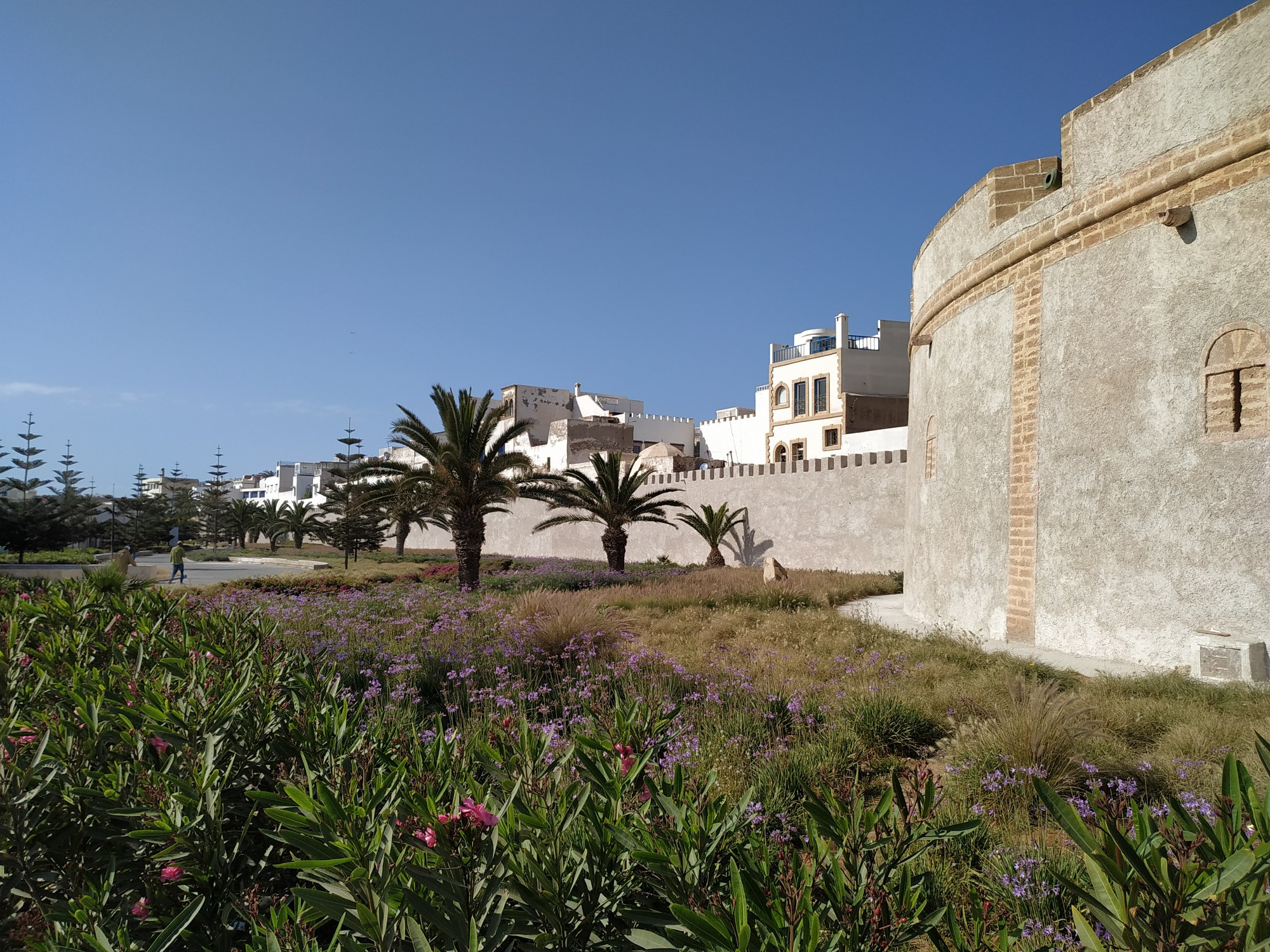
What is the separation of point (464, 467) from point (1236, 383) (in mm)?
13064

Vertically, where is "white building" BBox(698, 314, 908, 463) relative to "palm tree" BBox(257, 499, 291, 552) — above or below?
above

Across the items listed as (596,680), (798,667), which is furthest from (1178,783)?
(596,680)

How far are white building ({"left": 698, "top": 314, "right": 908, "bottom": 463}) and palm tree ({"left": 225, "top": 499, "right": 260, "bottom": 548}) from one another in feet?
123

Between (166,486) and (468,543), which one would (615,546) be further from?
(166,486)

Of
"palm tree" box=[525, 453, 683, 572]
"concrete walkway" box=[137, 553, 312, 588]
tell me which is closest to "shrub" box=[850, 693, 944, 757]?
"palm tree" box=[525, 453, 683, 572]

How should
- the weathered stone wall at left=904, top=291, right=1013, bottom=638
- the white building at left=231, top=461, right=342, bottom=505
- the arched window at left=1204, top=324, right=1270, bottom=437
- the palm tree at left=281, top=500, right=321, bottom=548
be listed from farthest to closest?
the white building at left=231, top=461, right=342, bottom=505, the palm tree at left=281, top=500, right=321, bottom=548, the weathered stone wall at left=904, top=291, right=1013, bottom=638, the arched window at left=1204, top=324, right=1270, bottom=437

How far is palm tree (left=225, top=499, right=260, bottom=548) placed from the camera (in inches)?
2094

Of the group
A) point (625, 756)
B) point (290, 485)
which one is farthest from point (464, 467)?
point (290, 485)

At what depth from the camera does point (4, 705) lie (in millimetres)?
3549

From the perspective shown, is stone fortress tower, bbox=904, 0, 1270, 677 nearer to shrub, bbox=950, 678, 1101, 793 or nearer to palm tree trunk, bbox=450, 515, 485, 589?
shrub, bbox=950, 678, 1101, 793

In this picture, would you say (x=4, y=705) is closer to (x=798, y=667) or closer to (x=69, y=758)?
(x=69, y=758)

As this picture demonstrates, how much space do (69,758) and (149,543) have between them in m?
53.9

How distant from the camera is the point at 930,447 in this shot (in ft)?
38.2

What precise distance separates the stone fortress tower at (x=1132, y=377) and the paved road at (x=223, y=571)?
1906 centimetres
